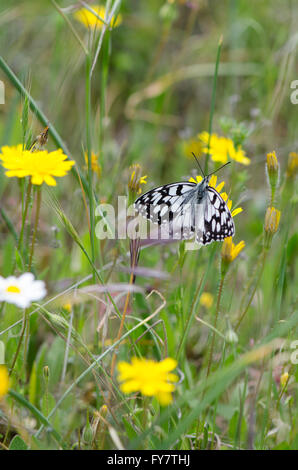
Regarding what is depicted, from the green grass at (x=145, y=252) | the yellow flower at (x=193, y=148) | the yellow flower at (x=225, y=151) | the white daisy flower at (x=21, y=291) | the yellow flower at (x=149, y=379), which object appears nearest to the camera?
the yellow flower at (x=149, y=379)

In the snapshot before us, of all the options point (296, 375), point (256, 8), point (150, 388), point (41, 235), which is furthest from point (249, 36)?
point (150, 388)

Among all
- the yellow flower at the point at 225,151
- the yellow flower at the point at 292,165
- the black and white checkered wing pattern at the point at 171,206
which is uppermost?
the yellow flower at the point at 225,151

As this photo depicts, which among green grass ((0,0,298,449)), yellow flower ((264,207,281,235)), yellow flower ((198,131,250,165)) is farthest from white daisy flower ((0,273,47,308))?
yellow flower ((198,131,250,165))

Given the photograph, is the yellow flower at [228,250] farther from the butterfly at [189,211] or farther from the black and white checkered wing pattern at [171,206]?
the black and white checkered wing pattern at [171,206]

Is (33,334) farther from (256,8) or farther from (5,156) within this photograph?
(256,8)
